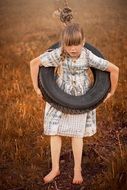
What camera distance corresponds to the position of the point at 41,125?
5070 millimetres

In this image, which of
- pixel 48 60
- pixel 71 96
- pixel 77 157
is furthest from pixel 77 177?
pixel 48 60

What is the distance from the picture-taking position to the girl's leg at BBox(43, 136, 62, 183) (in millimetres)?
4078

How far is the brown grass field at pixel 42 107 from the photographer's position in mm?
4176

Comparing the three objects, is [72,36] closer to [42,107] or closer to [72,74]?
[72,74]

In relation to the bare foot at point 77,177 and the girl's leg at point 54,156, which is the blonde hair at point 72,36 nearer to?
the girl's leg at point 54,156

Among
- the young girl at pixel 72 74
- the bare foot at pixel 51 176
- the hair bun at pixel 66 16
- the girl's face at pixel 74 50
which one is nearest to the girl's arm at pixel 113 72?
the young girl at pixel 72 74

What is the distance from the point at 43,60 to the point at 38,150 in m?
0.93

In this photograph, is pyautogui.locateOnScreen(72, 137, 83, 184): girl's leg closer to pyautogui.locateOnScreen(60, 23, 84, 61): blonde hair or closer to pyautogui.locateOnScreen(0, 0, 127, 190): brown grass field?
pyautogui.locateOnScreen(0, 0, 127, 190): brown grass field

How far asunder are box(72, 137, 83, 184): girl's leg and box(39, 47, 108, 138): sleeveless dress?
0.19ft

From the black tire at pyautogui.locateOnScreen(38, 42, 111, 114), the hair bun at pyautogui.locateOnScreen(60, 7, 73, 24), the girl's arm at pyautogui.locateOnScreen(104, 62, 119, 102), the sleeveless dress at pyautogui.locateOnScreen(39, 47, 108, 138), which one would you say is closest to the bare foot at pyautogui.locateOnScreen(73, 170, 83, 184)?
the sleeveless dress at pyautogui.locateOnScreen(39, 47, 108, 138)

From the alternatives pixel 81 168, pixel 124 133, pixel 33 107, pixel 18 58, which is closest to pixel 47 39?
pixel 18 58

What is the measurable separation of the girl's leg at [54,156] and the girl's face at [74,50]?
0.59m

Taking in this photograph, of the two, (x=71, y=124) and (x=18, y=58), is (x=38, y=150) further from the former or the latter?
(x=18, y=58)

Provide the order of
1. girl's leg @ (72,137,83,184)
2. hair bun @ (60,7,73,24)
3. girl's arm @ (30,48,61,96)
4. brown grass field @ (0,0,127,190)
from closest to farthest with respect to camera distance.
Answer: girl's arm @ (30,48,61,96) → girl's leg @ (72,137,83,184) → brown grass field @ (0,0,127,190) → hair bun @ (60,7,73,24)
